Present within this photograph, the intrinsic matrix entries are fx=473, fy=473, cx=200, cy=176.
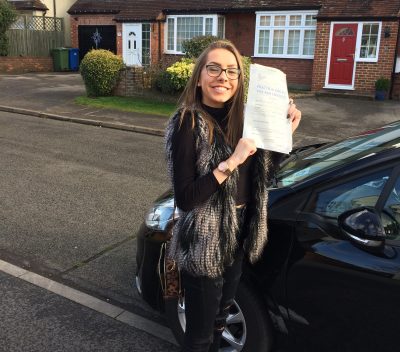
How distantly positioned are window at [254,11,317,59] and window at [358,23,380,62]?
6.33ft

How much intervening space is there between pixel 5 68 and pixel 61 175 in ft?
58.3

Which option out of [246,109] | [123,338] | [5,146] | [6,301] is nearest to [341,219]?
[246,109]

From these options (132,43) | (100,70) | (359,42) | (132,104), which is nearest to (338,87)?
(359,42)

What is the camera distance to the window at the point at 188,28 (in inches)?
768

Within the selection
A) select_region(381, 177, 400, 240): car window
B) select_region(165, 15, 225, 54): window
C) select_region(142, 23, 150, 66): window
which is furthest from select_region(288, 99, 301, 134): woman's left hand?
select_region(142, 23, 150, 66): window

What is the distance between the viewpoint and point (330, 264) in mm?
2289

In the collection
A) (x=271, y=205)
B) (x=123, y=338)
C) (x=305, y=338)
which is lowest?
(x=123, y=338)

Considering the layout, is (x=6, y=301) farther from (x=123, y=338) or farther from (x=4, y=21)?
(x=4, y=21)

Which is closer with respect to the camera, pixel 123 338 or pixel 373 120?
pixel 123 338

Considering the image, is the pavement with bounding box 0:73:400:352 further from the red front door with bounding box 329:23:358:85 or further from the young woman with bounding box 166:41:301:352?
the red front door with bounding box 329:23:358:85

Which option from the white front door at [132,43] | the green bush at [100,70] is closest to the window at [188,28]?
the white front door at [132,43]

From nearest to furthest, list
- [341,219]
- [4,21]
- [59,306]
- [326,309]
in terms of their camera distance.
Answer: [341,219] → [326,309] → [59,306] → [4,21]

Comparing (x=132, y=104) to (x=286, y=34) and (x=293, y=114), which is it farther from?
(x=293, y=114)

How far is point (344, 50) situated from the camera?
53.9 ft
